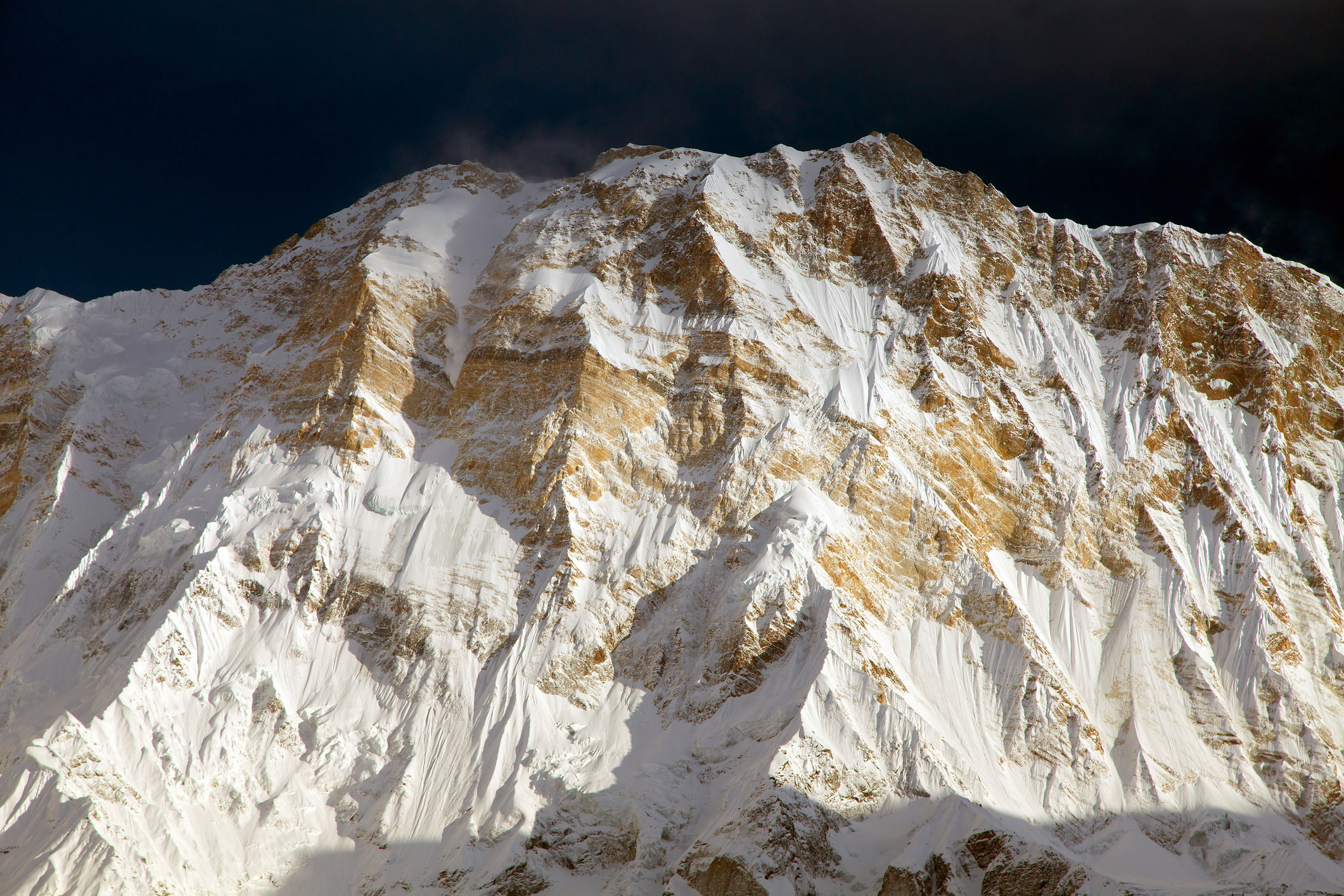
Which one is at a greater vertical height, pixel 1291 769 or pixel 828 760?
pixel 1291 769

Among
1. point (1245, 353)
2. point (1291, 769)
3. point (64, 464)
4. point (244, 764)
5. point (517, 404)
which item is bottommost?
point (244, 764)

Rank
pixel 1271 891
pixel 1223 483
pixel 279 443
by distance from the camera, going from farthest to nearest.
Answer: pixel 1223 483
pixel 279 443
pixel 1271 891

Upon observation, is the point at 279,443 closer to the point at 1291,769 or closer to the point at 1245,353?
the point at 1291,769

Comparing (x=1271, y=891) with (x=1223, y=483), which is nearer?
(x=1271, y=891)

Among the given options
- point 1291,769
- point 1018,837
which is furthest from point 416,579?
point 1291,769

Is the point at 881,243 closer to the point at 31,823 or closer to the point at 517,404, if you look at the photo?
the point at 517,404

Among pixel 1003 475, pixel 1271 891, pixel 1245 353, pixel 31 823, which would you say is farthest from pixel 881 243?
pixel 31 823

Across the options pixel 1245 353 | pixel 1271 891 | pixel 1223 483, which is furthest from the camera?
pixel 1245 353
